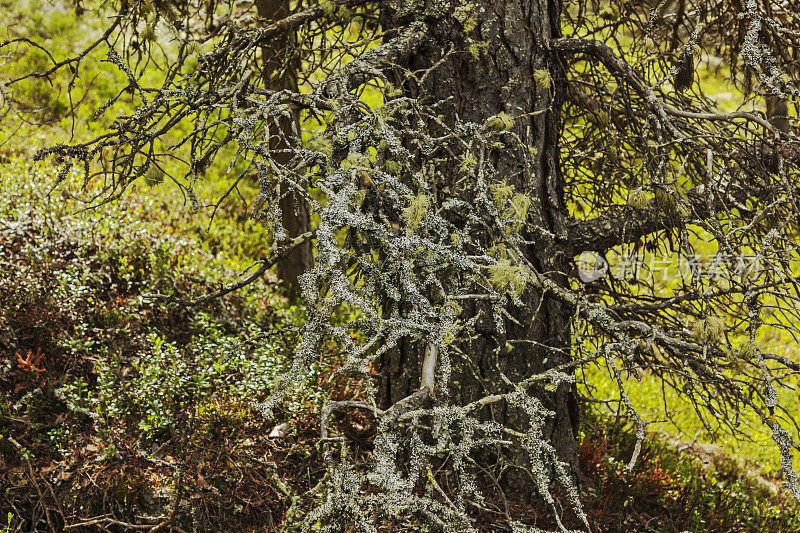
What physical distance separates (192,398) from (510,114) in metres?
2.54

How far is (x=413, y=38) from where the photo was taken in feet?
9.38

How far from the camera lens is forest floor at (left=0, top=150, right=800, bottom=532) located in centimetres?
328

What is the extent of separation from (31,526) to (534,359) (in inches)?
106

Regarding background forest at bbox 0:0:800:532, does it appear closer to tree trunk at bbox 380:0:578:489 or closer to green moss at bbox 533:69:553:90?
tree trunk at bbox 380:0:578:489

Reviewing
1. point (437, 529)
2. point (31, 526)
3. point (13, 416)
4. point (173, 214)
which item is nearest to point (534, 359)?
point (437, 529)

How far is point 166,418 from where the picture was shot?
12.0 feet

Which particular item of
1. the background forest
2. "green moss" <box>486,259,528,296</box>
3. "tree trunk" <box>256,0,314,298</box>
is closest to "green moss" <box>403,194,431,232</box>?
"green moss" <box>486,259,528,296</box>

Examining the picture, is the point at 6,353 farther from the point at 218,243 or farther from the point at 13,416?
the point at 218,243

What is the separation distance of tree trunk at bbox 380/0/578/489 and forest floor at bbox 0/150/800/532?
49cm

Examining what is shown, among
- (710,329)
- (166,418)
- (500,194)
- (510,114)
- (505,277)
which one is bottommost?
(166,418)

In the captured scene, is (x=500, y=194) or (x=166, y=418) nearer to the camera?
(x=500, y=194)

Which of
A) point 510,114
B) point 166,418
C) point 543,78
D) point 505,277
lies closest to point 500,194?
point 505,277

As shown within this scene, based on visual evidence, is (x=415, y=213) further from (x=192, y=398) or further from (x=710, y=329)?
(x=192, y=398)

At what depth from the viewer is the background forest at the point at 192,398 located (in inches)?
127
